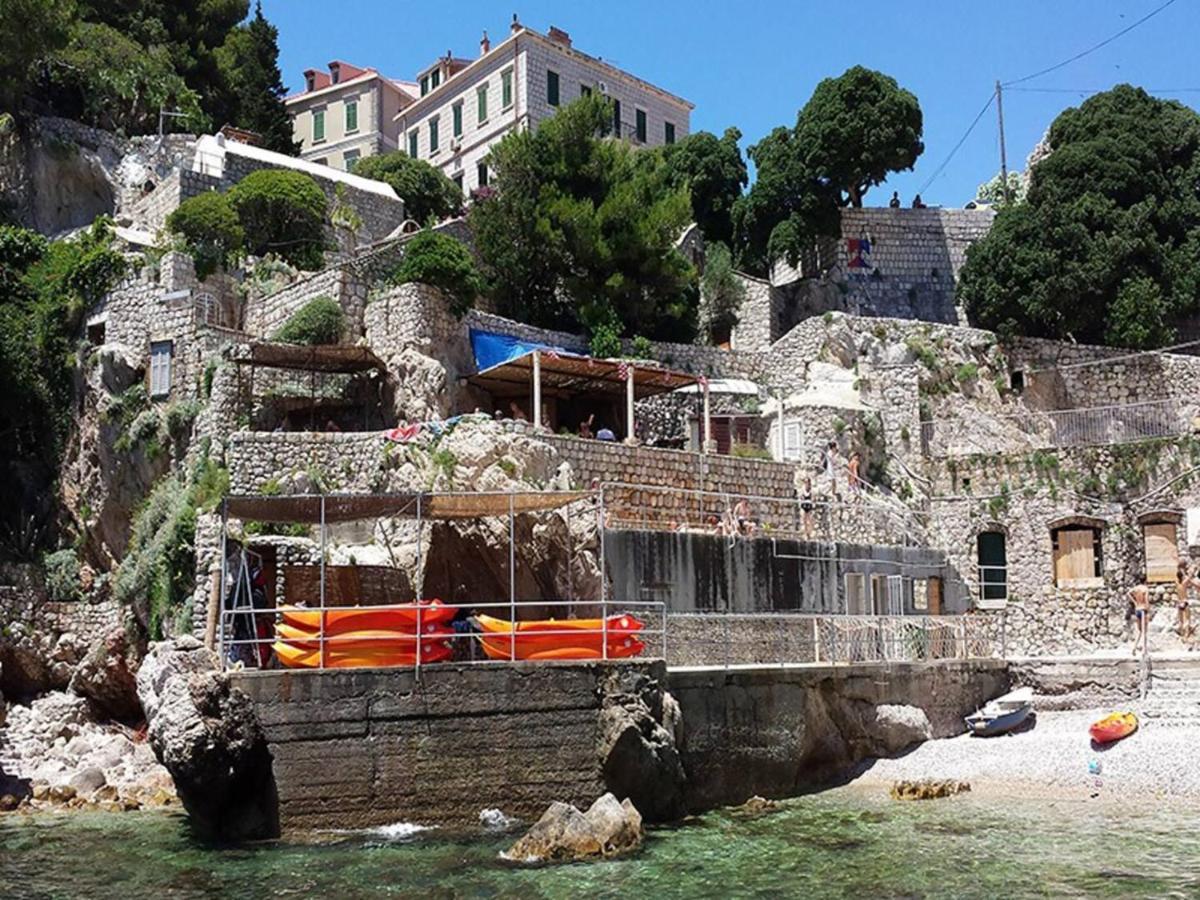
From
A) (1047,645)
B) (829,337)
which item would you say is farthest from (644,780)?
(829,337)

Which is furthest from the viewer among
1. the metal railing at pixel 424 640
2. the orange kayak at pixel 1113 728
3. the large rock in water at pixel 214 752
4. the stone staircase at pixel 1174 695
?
the stone staircase at pixel 1174 695

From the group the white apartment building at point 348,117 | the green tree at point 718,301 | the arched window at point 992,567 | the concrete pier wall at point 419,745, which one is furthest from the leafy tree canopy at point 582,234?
the white apartment building at point 348,117

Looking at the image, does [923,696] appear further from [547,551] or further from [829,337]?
[829,337]

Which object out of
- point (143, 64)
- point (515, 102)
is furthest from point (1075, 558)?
point (143, 64)

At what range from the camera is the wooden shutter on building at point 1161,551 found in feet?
92.5

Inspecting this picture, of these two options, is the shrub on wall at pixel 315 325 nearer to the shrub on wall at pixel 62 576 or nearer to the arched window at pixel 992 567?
the shrub on wall at pixel 62 576

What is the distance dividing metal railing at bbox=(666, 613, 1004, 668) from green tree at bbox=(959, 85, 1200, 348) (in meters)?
17.1

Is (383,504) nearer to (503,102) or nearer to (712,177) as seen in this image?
(712,177)

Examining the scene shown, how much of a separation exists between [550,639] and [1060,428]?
74.8 ft

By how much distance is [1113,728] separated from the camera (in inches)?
742

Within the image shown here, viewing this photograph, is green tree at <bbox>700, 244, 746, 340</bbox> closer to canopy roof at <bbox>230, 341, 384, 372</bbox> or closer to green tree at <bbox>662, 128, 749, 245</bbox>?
green tree at <bbox>662, 128, 749, 245</bbox>

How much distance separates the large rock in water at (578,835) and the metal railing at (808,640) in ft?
17.1

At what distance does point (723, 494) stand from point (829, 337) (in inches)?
435

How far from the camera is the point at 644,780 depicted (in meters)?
15.7
